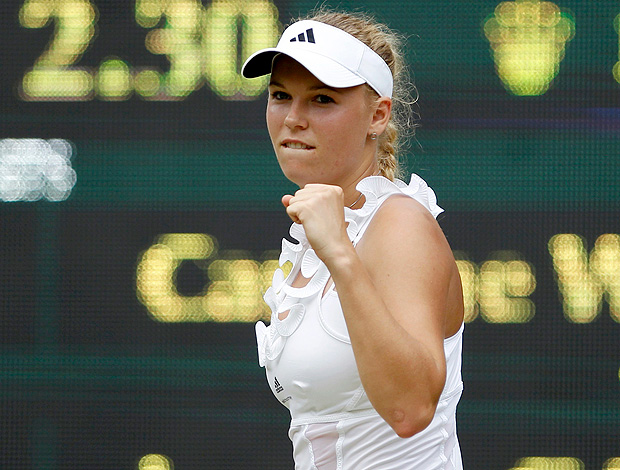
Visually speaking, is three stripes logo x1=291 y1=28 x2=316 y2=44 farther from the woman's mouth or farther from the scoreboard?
the scoreboard

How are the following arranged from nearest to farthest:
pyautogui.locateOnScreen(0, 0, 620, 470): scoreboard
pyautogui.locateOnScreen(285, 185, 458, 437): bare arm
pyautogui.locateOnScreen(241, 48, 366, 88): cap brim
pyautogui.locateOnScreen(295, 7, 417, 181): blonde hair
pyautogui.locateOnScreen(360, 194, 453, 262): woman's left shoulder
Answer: pyautogui.locateOnScreen(285, 185, 458, 437): bare arm, pyautogui.locateOnScreen(360, 194, 453, 262): woman's left shoulder, pyautogui.locateOnScreen(241, 48, 366, 88): cap brim, pyautogui.locateOnScreen(295, 7, 417, 181): blonde hair, pyautogui.locateOnScreen(0, 0, 620, 470): scoreboard

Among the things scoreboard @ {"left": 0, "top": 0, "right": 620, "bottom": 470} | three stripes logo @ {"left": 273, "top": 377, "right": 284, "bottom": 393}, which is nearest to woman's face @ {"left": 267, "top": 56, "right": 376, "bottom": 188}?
three stripes logo @ {"left": 273, "top": 377, "right": 284, "bottom": 393}

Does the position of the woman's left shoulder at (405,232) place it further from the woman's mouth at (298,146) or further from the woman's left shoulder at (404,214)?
the woman's mouth at (298,146)

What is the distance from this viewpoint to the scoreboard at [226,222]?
9.39 feet

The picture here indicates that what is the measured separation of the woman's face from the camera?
1.36 metres

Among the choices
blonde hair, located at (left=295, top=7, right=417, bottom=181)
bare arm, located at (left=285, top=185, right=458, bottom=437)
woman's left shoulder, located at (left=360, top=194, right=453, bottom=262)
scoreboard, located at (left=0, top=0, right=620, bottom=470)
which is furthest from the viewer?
scoreboard, located at (left=0, top=0, right=620, bottom=470)

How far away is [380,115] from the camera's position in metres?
1.43

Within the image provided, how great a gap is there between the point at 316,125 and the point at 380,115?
123 mm

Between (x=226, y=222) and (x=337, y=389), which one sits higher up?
(x=226, y=222)

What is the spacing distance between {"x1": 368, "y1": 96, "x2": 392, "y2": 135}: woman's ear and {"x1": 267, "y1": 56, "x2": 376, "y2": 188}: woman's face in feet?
0.06

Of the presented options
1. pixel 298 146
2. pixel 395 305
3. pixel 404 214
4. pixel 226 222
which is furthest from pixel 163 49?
pixel 395 305

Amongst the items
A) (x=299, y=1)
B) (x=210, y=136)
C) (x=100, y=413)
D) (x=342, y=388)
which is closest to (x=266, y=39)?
(x=299, y=1)

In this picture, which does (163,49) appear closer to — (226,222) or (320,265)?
(226,222)

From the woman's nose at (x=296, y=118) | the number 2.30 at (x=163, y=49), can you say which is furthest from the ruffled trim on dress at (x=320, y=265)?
the number 2.30 at (x=163, y=49)
